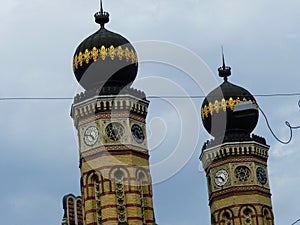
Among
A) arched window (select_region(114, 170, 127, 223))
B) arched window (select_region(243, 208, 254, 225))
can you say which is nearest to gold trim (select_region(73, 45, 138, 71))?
arched window (select_region(114, 170, 127, 223))

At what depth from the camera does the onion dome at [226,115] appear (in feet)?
112

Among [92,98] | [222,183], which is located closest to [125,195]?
[92,98]

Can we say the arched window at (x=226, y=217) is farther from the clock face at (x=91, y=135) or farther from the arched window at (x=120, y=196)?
the clock face at (x=91, y=135)

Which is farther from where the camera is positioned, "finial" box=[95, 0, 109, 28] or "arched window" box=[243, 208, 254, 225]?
"arched window" box=[243, 208, 254, 225]

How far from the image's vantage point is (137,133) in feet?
98.7

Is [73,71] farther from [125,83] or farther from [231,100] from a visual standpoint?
[231,100]

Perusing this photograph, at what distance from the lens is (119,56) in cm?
3025

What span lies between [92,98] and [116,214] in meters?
4.14

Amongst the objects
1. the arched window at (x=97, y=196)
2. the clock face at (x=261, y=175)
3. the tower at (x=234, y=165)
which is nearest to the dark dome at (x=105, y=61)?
the arched window at (x=97, y=196)

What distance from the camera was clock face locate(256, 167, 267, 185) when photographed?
110 ft

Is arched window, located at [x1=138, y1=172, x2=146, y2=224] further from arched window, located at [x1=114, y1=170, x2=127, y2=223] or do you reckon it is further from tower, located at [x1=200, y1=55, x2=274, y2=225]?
tower, located at [x1=200, y1=55, x2=274, y2=225]

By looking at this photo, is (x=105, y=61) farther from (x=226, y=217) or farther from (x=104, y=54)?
(x=226, y=217)

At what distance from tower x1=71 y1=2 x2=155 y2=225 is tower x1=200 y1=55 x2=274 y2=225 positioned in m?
4.53

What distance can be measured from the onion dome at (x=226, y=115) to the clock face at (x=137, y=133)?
504 cm
